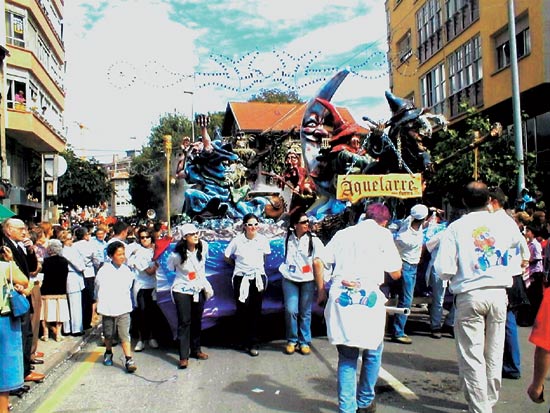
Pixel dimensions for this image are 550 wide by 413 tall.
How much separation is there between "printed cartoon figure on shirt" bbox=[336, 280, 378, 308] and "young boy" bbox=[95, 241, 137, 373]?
3318 millimetres

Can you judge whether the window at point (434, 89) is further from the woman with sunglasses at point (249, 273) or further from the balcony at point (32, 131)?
the woman with sunglasses at point (249, 273)

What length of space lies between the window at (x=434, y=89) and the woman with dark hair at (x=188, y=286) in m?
21.8

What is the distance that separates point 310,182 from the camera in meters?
13.4

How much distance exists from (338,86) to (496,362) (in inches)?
395

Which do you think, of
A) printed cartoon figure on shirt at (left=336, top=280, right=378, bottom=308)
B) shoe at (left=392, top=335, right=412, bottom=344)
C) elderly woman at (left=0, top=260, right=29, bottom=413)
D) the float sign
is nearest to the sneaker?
elderly woman at (left=0, top=260, right=29, bottom=413)

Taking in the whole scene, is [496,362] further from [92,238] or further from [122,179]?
[122,179]

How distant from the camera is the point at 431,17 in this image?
27766mm

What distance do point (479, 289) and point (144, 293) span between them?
5.05m

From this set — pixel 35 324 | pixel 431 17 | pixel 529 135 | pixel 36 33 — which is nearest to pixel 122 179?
pixel 36 33

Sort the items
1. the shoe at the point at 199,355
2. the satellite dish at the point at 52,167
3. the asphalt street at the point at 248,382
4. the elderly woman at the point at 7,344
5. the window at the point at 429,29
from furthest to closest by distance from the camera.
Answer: the window at the point at 429,29 < the satellite dish at the point at 52,167 < the shoe at the point at 199,355 < the asphalt street at the point at 248,382 < the elderly woman at the point at 7,344

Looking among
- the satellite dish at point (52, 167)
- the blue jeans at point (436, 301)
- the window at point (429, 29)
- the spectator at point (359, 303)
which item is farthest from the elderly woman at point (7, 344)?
the window at point (429, 29)

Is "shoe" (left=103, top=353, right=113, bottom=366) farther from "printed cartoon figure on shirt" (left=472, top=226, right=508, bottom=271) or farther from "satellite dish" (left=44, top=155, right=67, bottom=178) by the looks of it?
"satellite dish" (left=44, top=155, right=67, bottom=178)

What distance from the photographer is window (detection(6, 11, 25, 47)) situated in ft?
84.8

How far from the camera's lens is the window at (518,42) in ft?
61.1
